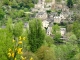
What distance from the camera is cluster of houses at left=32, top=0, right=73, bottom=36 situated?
2458 cm

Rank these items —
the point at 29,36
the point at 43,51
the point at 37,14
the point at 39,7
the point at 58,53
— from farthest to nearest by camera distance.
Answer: the point at 39,7 → the point at 37,14 → the point at 29,36 → the point at 58,53 → the point at 43,51

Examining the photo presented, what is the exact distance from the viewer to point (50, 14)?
28234mm

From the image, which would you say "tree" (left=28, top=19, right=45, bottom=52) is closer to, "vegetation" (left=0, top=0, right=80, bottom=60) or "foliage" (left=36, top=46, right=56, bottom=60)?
"vegetation" (left=0, top=0, right=80, bottom=60)

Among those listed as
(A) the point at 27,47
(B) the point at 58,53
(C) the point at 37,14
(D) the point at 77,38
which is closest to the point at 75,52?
(B) the point at 58,53

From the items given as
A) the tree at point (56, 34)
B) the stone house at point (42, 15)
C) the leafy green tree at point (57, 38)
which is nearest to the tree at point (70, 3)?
the stone house at point (42, 15)

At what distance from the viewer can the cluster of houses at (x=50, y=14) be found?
24.6 m

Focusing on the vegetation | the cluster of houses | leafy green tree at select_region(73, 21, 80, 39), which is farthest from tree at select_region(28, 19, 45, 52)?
the cluster of houses

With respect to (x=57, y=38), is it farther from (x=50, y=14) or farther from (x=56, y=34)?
(x=50, y=14)

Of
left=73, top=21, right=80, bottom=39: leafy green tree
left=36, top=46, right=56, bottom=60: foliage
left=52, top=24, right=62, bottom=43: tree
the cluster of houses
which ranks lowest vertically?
the cluster of houses

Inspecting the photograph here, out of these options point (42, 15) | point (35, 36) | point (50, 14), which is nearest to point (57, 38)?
point (35, 36)

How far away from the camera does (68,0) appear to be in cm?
3130

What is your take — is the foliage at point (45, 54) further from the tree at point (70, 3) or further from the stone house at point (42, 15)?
the tree at point (70, 3)

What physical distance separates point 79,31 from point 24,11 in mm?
9234

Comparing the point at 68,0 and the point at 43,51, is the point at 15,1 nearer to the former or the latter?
the point at 68,0
